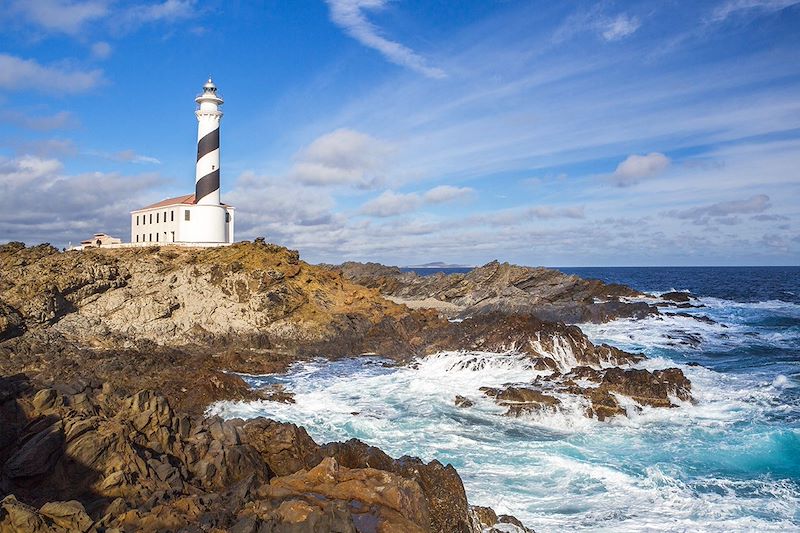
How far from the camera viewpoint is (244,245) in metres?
32.8

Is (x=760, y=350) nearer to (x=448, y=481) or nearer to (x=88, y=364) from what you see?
(x=448, y=481)

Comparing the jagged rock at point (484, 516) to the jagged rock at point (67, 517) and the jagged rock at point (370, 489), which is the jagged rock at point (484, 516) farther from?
the jagged rock at point (67, 517)

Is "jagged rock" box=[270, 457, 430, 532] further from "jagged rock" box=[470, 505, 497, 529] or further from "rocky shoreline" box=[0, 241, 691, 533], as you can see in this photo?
"jagged rock" box=[470, 505, 497, 529]

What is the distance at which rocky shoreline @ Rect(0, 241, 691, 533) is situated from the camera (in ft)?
25.6

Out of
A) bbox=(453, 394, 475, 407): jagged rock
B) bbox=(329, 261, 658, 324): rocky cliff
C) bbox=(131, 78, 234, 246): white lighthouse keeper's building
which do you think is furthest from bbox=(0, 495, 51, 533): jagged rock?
bbox=(329, 261, 658, 324): rocky cliff

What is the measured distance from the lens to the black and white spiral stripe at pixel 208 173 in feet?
122

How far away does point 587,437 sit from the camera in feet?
49.9

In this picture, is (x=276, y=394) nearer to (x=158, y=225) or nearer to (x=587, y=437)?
(x=587, y=437)

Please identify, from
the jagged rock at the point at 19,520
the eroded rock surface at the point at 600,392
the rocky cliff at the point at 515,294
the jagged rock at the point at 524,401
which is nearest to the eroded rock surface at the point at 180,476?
the jagged rock at the point at 19,520

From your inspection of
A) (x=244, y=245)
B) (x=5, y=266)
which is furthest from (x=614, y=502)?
(x=5, y=266)

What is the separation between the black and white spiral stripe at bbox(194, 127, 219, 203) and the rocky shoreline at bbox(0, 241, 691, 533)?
5.59 meters

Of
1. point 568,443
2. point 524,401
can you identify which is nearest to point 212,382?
point 524,401

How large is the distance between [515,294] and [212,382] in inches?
1190

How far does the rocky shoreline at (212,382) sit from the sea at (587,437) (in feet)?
3.68
